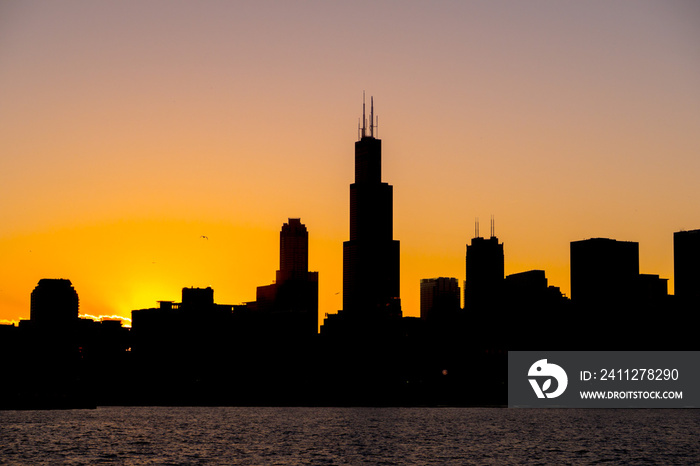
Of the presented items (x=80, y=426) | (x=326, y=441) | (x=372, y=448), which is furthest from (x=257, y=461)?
(x=80, y=426)

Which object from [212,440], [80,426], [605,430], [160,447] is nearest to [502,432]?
[605,430]

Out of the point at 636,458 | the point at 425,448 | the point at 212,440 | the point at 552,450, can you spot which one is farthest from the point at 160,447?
the point at 636,458

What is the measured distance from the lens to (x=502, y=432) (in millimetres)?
170375

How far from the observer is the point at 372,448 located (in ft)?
415

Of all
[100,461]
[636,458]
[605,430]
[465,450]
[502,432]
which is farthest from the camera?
[605,430]

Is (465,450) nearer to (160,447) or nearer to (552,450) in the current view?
(552,450)

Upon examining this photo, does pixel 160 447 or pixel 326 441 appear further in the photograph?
pixel 326 441

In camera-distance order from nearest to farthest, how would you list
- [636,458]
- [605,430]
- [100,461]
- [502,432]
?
[100,461] → [636,458] → [502,432] → [605,430]

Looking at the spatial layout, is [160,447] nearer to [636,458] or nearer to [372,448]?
[372,448]

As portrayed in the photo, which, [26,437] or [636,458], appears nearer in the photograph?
[636,458]

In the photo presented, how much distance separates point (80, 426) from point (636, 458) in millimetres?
110167

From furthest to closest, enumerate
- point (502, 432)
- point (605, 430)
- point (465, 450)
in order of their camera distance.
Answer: point (605, 430) → point (502, 432) → point (465, 450)

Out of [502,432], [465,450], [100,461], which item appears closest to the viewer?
[100,461]

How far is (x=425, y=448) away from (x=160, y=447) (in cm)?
3468
